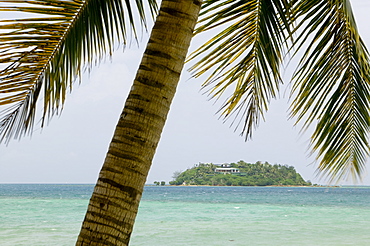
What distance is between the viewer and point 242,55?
3990 mm

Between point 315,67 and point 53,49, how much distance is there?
5.85 feet

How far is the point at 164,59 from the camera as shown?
6.00 feet

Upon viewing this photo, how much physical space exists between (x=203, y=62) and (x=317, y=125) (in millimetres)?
950

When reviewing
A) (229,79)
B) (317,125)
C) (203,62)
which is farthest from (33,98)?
(317,125)

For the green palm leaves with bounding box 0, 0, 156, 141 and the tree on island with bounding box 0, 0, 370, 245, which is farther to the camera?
the green palm leaves with bounding box 0, 0, 156, 141

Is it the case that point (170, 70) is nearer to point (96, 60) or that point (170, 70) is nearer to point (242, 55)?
point (96, 60)

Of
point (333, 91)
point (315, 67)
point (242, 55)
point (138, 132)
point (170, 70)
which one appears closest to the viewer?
point (138, 132)

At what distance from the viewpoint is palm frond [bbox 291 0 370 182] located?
338cm

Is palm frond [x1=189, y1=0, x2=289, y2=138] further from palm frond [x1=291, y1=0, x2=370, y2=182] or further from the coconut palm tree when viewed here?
the coconut palm tree

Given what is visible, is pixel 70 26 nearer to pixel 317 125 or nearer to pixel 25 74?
pixel 25 74

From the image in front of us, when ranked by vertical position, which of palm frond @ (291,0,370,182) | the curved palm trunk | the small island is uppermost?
the small island

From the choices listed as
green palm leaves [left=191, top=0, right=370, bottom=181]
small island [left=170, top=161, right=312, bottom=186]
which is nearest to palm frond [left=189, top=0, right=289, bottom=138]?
green palm leaves [left=191, top=0, right=370, bottom=181]

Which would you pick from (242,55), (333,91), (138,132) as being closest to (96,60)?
(242,55)

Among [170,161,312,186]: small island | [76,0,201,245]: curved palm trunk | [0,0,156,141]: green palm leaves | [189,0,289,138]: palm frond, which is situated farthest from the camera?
[170,161,312,186]: small island
